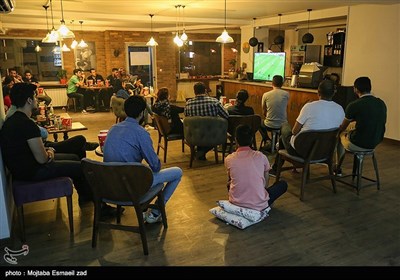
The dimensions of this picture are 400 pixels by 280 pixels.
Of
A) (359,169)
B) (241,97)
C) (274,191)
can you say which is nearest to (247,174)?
(274,191)

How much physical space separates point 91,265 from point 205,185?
72.8 inches

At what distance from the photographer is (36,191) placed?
2.85m

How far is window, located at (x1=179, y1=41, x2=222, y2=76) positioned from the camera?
12.9m

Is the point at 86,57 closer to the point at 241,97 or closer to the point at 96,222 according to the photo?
the point at 241,97

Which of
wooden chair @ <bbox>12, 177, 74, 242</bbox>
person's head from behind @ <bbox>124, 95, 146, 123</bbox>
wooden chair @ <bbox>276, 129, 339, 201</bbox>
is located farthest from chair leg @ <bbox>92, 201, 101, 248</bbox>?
wooden chair @ <bbox>276, 129, 339, 201</bbox>

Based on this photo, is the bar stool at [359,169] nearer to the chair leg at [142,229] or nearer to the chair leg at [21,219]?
the chair leg at [142,229]

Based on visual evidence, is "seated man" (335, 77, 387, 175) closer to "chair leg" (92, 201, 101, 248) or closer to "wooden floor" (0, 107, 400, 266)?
"wooden floor" (0, 107, 400, 266)

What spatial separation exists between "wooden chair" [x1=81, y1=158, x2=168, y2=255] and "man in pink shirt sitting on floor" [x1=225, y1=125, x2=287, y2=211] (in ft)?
2.41

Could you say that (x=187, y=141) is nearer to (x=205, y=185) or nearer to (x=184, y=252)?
(x=205, y=185)

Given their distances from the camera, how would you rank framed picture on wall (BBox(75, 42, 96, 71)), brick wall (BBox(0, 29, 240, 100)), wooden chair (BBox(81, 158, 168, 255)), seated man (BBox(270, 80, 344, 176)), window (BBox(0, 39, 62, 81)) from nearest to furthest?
wooden chair (BBox(81, 158, 168, 255)) → seated man (BBox(270, 80, 344, 176)) → window (BBox(0, 39, 62, 81)) → brick wall (BBox(0, 29, 240, 100)) → framed picture on wall (BBox(75, 42, 96, 71))

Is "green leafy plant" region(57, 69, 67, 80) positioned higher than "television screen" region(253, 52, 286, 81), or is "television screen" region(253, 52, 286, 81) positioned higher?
"television screen" region(253, 52, 286, 81)

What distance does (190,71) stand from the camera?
42.8 ft

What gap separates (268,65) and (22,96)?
6.13 m

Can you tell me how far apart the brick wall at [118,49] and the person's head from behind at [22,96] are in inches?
342
